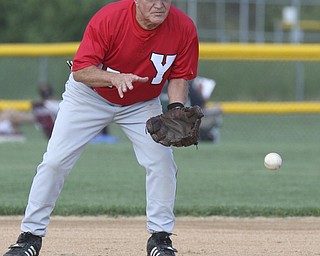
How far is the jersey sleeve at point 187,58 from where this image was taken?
4.93 metres

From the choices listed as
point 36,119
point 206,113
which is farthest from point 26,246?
point 36,119

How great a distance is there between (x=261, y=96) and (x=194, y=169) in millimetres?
8305

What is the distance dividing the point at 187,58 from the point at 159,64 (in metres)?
0.19

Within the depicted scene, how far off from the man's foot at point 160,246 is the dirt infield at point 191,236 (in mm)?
350

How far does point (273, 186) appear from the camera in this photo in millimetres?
8438

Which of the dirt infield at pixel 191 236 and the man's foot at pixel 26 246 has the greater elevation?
the man's foot at pixel 26 246

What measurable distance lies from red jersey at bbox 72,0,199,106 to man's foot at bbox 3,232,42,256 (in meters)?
0.91

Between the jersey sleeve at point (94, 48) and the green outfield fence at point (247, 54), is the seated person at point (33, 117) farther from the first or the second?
the jersey sleeve at point (94, 48)

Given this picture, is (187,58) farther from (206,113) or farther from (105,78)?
(206,113)

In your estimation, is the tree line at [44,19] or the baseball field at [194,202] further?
the tree line at [44,19]

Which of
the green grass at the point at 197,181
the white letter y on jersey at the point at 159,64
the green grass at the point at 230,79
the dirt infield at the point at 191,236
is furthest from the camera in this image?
the green grass at the point at 230,79

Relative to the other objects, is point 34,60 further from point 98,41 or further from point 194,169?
point 98,41

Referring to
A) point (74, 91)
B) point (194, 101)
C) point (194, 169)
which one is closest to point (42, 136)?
point (194, 101)

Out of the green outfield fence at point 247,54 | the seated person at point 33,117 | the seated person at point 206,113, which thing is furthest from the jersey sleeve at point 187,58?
the seated person at point 33,117
